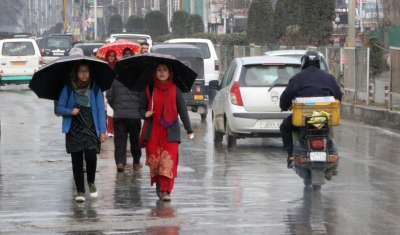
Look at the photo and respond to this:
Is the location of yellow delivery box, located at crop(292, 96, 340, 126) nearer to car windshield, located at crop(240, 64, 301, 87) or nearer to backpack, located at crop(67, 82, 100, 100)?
backpack, located at crop(67, 82, 100, 100)

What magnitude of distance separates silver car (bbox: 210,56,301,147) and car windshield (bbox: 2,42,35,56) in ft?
67.5

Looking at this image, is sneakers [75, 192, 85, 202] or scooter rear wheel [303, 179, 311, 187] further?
scooter rear wheel [303, 179, 311, 187]

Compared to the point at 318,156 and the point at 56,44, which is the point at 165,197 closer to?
the point at 318,156

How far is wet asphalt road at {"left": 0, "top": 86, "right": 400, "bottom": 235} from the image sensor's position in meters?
8.77

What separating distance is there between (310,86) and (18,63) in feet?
82.8

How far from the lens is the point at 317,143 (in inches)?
420

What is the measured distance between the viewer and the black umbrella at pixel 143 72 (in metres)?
10.4

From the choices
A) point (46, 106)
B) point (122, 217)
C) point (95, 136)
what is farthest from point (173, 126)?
point (46, 106)

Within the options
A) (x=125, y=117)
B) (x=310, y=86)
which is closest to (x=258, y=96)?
(x=125, y=117)

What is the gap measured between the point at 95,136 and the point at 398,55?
13.1 metres

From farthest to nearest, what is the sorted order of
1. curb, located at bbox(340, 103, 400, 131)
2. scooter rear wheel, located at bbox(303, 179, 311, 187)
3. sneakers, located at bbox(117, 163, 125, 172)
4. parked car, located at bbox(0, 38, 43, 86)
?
1. parked car, located at bbox(0, 38, 43, 86)
2. curb, located at bbox(340, 103, 400, 131)
3. sneakers, located at bbox(117, 163, 125, 172)
4. scooter rear wheel, located at bbox(303, 179, 311, 187)

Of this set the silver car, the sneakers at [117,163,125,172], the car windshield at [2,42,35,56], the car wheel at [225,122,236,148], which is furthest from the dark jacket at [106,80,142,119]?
the car windshield at [2,42,35,56]

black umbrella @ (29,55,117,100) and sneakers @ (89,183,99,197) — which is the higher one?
black umbrella @ (29,55,117,100)

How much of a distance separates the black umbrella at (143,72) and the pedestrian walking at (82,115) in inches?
23.6
